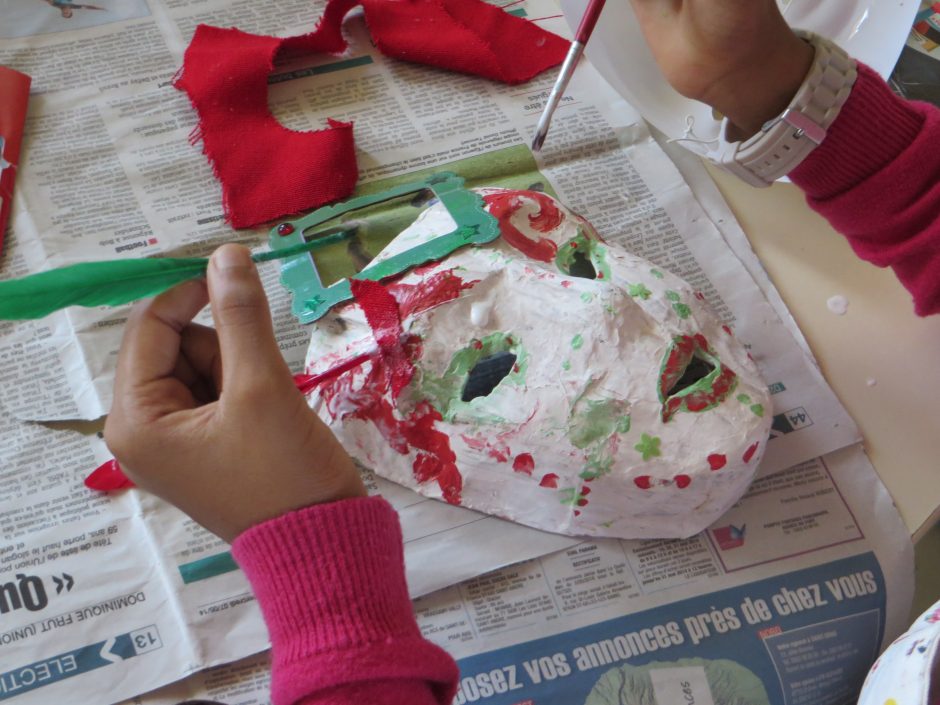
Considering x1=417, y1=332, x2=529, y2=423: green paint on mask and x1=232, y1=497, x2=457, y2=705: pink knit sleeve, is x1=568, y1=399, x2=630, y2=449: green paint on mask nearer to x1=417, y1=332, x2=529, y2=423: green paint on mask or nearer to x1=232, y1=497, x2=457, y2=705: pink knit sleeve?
x1=417, y1=332, x2=529, y2=423: green paint on mask

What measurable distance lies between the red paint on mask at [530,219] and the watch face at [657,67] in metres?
0.17

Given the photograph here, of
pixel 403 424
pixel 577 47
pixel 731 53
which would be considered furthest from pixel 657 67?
pixel 403 424

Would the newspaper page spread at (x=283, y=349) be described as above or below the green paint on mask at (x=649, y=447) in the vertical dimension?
below

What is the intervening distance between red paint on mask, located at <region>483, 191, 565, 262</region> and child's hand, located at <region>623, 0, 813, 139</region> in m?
0.14

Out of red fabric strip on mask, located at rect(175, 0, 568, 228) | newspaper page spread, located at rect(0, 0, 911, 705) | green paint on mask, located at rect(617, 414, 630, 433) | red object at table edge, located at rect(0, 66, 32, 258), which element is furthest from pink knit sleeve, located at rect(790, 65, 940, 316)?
red object at table edge, located at rect(0, 66, 32, 258)

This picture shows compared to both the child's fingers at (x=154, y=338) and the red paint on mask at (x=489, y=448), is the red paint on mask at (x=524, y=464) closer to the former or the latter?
the red paint on mask at (x=489, y=448)

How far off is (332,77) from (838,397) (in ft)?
1.91

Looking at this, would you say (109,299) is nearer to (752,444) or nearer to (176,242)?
(176,242)

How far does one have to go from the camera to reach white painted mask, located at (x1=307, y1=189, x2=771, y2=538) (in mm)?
576

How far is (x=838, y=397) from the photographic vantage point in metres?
0.70

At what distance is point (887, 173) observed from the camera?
2.01 feet

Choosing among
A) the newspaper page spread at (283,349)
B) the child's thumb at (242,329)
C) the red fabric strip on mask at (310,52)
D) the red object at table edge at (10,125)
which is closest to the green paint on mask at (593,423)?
the newspaper page spread at (283,349)

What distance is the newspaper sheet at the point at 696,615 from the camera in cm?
59

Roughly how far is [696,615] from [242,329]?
0.40 m
